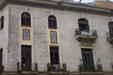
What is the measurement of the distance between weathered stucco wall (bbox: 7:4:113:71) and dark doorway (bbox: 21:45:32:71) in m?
0.43

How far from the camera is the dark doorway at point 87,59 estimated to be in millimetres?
23578

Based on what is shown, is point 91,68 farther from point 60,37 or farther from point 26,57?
point 26,57

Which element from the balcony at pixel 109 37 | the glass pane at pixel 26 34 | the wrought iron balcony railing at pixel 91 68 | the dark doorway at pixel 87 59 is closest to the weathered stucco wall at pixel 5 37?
the glass pane at pixel 26 34

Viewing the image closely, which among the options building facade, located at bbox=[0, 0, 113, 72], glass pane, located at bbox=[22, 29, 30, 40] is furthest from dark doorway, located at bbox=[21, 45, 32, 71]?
glass pane, located at bbox=[22, 29, 30, 40]

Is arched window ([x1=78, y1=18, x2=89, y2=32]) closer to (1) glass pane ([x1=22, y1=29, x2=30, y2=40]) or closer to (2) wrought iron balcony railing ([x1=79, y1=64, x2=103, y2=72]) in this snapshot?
(2) wrought iron balcony railing ([x1=79, y1=64, x2=103, y2=72])

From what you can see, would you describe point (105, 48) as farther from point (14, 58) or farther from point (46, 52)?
point (14, 58)

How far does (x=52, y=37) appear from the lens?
77.4 feet

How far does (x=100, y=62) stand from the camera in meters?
24.6

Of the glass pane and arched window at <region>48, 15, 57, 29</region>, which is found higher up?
arched window at <region>48, 15, 57, 29</region>

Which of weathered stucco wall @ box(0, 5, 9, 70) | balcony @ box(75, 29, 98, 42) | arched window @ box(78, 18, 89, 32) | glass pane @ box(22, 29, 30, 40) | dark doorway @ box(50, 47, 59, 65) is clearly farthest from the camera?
arched window @ box(78, 18, 89, 32)

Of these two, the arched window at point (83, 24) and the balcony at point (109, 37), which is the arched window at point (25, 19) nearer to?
the arched window at point (83, 24)

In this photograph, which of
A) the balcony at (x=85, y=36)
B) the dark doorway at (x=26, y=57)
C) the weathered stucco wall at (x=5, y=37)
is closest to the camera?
the dark doorway at (x=26, y=57)

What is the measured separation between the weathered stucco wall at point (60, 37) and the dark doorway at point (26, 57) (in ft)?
1.40

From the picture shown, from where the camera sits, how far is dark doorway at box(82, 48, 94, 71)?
23578mm
